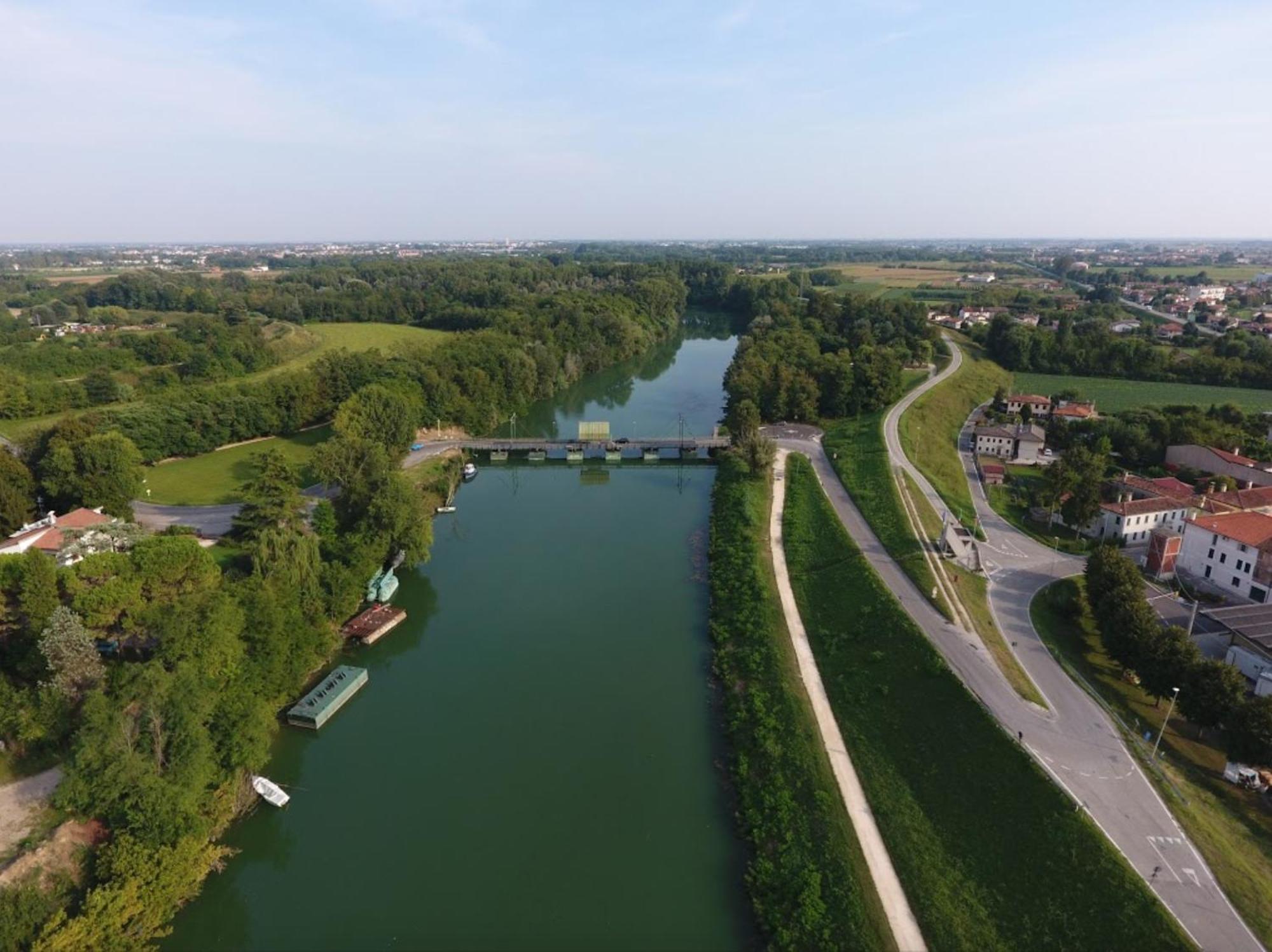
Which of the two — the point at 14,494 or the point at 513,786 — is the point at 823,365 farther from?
the point at 14,494

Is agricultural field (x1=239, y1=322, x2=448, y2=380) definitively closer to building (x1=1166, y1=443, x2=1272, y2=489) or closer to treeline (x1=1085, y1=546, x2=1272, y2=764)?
treeline (x1=1085, y1=546, x2=1272, y2=764)

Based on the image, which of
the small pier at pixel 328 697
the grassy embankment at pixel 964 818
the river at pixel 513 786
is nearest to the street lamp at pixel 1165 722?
the grassy embankment at pixel 964 818

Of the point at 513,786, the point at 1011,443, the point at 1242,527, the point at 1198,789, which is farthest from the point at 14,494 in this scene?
the point at 1011,443

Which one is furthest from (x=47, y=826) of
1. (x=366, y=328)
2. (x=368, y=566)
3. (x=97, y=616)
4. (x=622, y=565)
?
(x=366, y=328)

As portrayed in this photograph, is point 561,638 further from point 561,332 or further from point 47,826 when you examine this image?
point 561,332

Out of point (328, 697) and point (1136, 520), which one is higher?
point (1136, 520)

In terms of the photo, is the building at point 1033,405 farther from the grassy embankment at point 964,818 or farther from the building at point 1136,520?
the grassy embankment at point 964,818
